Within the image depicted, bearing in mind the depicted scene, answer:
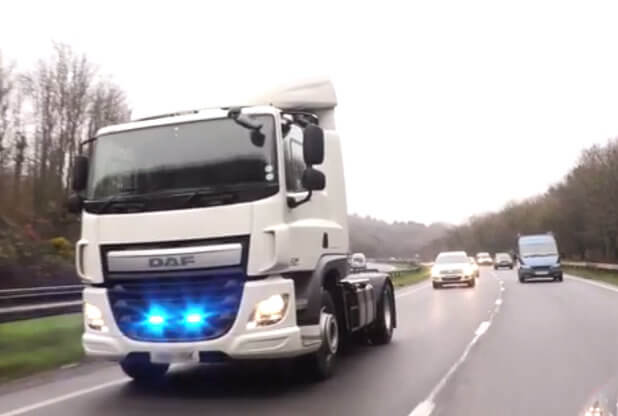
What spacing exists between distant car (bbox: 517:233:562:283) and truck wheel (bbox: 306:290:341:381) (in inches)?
1218

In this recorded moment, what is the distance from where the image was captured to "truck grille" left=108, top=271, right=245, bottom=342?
8.03 m

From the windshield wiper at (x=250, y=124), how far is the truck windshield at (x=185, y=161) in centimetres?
4

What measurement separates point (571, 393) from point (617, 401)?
563 millimetres

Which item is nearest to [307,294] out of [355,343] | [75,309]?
[355,343]

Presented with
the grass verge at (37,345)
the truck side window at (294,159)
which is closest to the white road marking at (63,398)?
the grass verge at (37,345)

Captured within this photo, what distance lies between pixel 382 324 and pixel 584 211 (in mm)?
61401

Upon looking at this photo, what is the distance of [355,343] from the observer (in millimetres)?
13250

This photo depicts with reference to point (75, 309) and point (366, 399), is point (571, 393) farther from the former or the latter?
point (75, 309)

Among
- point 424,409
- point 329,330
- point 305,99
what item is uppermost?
point 305,99

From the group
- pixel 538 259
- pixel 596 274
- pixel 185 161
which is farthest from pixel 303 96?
pixel 596 274

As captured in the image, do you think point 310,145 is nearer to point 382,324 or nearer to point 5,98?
point 382,324

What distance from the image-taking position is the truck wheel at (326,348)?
905cm

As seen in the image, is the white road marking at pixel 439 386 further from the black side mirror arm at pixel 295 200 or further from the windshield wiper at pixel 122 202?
the windshield wiper at pixel 122 202

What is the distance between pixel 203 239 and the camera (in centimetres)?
806
